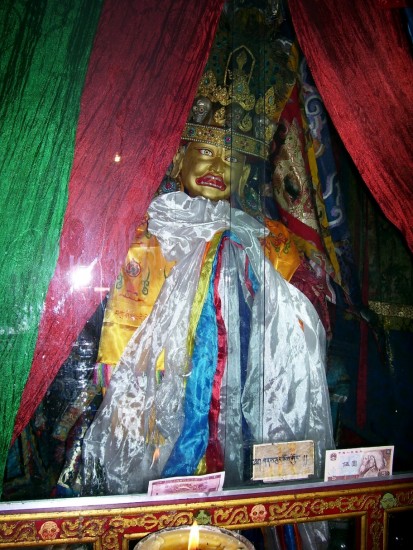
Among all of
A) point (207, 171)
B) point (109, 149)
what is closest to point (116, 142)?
point (109, 149)

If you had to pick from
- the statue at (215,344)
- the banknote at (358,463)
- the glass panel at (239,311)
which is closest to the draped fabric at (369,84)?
the glass panel at (239,311)

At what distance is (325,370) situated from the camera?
5.40 ft

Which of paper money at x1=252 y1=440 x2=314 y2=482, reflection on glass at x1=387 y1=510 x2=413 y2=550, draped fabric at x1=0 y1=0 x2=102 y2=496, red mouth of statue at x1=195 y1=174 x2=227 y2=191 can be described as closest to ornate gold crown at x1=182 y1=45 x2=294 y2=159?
red mouth of statue at x1=195 y1=174 x2=227 y2=191

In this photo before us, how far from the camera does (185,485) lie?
136 centimetres

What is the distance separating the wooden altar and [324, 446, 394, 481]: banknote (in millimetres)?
23

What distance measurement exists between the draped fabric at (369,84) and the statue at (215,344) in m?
0.24

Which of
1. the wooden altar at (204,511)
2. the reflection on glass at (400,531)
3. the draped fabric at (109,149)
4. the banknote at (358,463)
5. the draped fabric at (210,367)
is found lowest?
the reflection on glass at (400,531)

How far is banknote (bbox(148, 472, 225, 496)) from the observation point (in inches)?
52.7

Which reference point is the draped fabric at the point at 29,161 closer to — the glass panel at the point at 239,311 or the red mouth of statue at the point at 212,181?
the glass panel at the point at 239,311

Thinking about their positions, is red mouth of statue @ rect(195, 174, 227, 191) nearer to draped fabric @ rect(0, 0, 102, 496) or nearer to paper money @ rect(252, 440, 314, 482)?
draped fabric @ rect(0, 0, 102, 496)

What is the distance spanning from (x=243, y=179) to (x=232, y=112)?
0.67 ft

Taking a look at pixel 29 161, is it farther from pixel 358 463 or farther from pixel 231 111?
pixel 358 463

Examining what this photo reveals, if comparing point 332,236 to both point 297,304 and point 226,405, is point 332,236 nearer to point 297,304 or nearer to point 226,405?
point 297,304

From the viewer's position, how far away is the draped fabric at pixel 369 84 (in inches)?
61.4
